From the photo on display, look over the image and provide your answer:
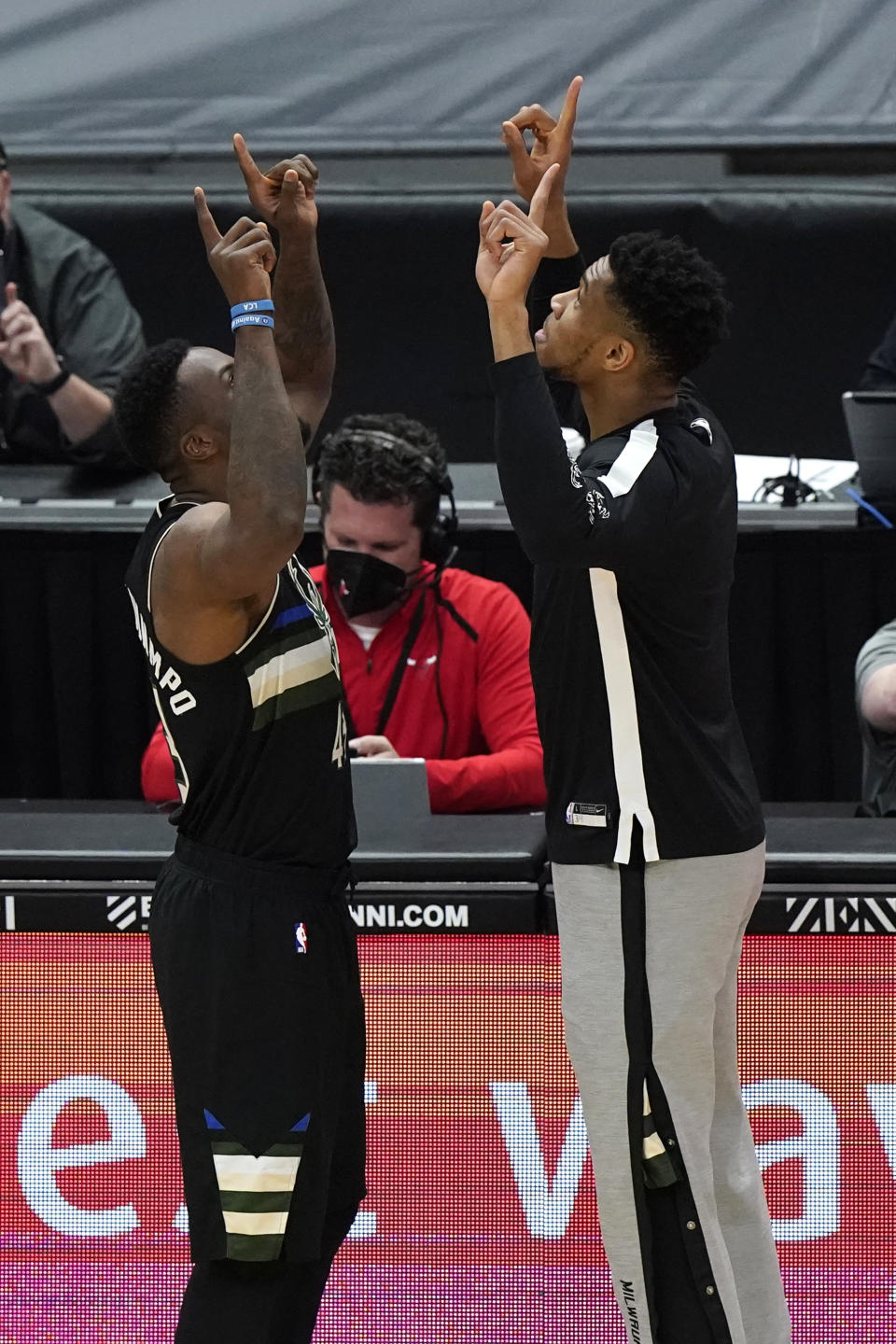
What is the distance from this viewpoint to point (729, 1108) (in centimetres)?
209

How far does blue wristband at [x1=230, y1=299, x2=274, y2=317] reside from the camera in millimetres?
1876

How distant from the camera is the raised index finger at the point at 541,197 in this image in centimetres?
199

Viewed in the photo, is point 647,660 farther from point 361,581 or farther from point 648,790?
point 361,581

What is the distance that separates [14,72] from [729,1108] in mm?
3297

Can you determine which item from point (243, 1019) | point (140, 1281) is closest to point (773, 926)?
point (243, 1019)

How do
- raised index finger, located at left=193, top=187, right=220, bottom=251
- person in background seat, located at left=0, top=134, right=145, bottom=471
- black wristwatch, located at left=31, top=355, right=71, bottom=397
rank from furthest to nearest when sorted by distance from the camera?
person in background seat, located at left=0, top=134, right=145, bottom=471 → black wristwatch, located at left=31, top=355, right=71, bottom=397 → raised index finger, located at left=193, top=187, right=220, bottom=251

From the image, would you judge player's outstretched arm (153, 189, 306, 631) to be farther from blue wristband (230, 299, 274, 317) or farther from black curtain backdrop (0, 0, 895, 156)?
black curtain backdrop (0, 0, 895, 156)

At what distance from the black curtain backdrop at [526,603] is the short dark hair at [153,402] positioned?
146 centimetres

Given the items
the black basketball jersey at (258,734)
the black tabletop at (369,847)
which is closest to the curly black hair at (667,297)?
the black basketball jersey at (258,734)

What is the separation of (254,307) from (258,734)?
0.46m

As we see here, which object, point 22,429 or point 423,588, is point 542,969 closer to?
point 423,588

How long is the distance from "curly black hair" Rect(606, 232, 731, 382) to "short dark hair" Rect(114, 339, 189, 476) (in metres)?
0.50

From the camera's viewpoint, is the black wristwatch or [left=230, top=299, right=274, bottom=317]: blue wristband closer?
[left=230, top=299, right=274, bottom=317]: blue wristband

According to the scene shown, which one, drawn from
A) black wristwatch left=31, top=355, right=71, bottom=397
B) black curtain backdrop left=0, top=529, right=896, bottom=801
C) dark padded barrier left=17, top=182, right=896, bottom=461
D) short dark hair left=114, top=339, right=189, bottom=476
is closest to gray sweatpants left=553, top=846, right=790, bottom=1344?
short dark hair left=114, top=339, right=189, bottom=476
